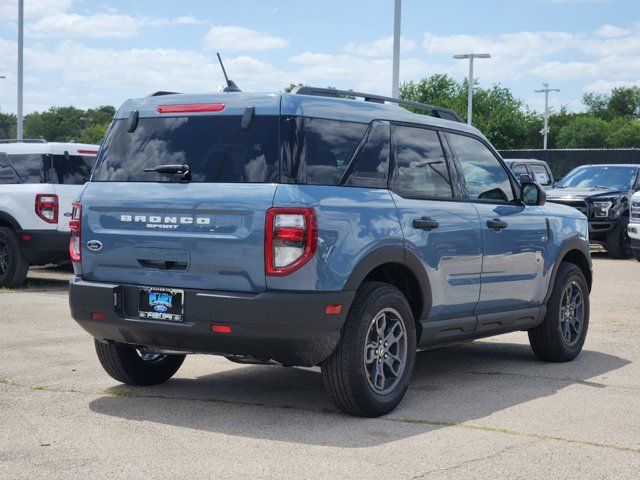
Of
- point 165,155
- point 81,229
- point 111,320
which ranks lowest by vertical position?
point 111,320

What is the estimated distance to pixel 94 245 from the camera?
6.83 meters

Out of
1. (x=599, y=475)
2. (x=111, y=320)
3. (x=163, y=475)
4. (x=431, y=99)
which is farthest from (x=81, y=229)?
(x=431, y=99)

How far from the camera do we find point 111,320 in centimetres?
666

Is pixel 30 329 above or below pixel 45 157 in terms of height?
below

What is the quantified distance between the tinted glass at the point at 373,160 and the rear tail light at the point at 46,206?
806 centimetres

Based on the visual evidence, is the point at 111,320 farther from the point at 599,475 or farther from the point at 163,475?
the point at 599,475

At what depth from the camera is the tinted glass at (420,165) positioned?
7164mm

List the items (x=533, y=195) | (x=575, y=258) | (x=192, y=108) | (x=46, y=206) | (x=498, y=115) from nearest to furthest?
(x=192, y=108), (x=533, y=195), (x=575, y=258), (x=46, y=206), (x=498, y=115)

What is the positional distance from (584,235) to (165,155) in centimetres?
414

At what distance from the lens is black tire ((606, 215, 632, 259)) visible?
21.5m

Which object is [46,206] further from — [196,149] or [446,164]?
[196,149]

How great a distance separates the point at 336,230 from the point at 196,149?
1.02 m

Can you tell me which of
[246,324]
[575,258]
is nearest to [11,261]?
[575,258]

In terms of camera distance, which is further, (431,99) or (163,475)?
(431,99)
